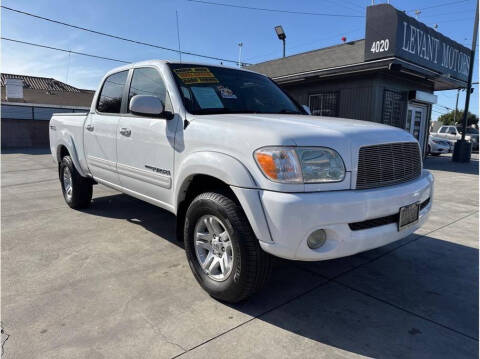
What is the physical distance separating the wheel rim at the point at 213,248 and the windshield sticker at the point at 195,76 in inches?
53.9

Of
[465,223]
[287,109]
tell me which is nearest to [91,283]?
[287,109]

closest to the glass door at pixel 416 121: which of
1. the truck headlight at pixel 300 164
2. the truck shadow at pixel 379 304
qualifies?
the truck shadow at pixel 379 304

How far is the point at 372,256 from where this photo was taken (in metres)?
3.62

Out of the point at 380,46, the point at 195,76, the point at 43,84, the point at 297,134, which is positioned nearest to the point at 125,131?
the point at 195,76

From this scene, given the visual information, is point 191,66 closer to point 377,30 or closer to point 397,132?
point 397,132

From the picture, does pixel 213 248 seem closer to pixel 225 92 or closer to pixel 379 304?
pixel 379 304

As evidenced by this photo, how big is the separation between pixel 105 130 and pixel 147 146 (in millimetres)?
1029

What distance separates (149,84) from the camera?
11.7 ft

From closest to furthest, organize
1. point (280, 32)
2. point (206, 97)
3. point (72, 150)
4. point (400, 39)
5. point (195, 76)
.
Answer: point (206, 97), point (195, 76), point (72, 150), point (400, 39), point (280, 32)

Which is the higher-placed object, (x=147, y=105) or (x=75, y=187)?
(x=147, y=105)

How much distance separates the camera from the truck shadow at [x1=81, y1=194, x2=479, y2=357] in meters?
2.22

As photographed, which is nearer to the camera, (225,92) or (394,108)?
(225,92)

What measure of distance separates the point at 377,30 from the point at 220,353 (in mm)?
11112

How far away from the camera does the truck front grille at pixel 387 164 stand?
2387 mm
